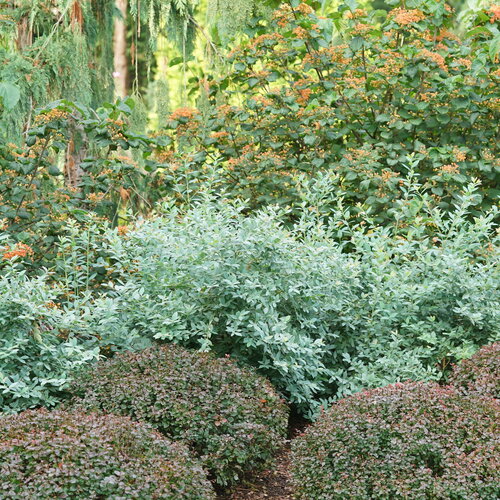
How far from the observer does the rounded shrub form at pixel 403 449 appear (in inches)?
112

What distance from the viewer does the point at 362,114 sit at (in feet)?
18.4

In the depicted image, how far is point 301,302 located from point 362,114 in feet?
A: 6.70

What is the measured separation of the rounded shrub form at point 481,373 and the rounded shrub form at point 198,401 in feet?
2.77

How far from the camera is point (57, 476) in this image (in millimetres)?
2465

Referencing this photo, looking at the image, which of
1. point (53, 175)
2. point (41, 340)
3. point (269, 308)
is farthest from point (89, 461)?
point (53, 175)

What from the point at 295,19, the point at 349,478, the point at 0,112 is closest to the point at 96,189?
the point at 0,112

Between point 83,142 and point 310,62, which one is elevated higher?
point 310,62

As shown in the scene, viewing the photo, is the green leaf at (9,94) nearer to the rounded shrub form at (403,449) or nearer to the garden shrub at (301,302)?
the garden shrub at (301,302)

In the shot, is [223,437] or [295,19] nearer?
[223,437]

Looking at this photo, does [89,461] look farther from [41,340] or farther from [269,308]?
[269,308]

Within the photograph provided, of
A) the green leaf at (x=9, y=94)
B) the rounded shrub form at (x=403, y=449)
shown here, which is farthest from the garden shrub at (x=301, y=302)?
the green leaf at (x=9, y=94)

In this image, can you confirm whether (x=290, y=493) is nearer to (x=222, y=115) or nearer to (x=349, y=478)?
(x=349, y=478)

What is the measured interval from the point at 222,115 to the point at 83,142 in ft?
3.88

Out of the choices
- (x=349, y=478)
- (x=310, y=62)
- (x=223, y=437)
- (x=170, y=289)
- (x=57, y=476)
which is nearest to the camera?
(x=57, y=476)
